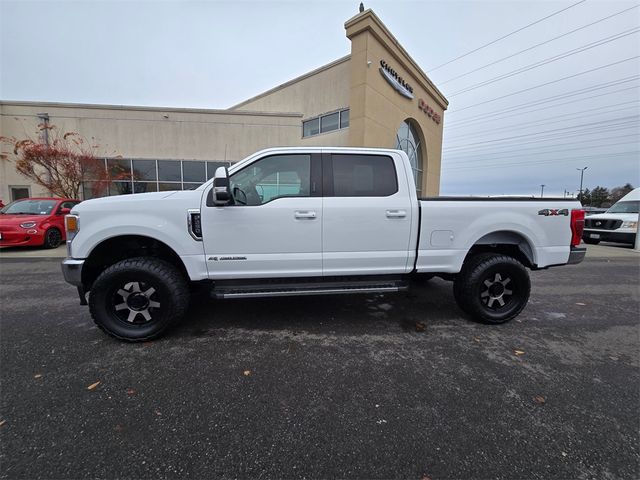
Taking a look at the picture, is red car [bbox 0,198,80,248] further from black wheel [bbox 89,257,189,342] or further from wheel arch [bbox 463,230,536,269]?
wheel arch [bbox 463,230,536,269]

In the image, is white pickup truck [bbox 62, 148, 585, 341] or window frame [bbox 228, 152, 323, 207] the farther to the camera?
window frame [bbox 228, 152, 323, 207]

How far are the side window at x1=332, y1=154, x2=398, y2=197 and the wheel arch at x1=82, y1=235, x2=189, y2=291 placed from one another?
6.80ft

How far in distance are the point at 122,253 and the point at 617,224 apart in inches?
613

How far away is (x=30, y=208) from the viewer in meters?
8.76

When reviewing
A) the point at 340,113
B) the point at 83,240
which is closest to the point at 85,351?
the point at 83,240

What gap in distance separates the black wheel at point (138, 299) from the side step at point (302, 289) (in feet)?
1.45

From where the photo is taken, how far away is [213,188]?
3.09 metres

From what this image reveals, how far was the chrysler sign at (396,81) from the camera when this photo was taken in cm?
1388

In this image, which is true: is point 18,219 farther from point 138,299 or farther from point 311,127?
point 311,127

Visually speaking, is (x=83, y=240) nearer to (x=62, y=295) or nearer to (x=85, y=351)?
(x=85, y=351)

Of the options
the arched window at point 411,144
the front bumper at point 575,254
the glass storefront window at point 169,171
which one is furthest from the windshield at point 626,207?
the glass storefront window at point 169,171

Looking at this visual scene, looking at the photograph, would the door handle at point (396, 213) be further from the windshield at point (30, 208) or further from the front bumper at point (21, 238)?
the windshield at point (30, 208)

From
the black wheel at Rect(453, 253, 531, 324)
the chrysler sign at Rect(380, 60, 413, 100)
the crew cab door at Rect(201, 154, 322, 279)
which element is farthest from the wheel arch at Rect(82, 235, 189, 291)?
the chrysler sign at Rect(380, 60, 413, 100)

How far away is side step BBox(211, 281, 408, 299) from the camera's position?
326cm
